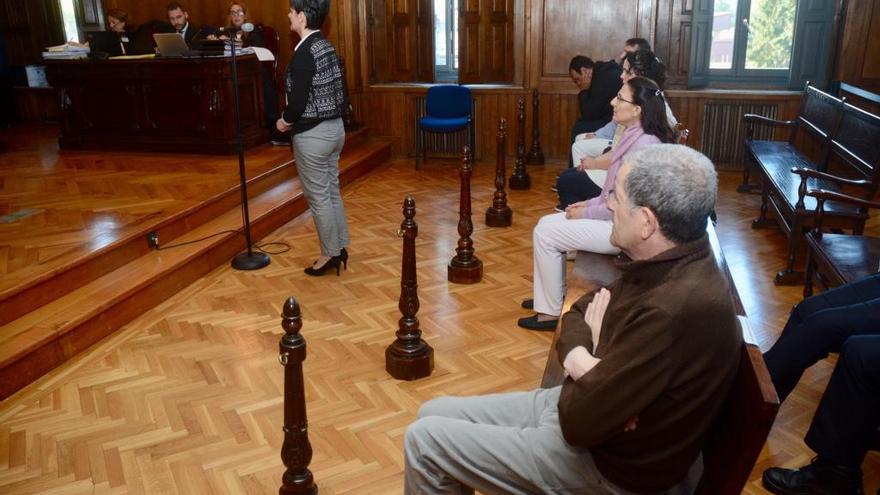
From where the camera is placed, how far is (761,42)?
25.9 feet

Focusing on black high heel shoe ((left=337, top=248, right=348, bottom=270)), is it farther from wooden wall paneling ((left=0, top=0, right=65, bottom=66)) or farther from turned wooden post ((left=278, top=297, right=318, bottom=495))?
wooden wall paneling ((left=0, top=0, right=65, bottom=66))

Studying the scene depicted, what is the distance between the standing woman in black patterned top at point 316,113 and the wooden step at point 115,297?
86 cm

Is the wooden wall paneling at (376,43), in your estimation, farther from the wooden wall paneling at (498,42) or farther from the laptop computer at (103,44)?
the laptop computer at (103,44)

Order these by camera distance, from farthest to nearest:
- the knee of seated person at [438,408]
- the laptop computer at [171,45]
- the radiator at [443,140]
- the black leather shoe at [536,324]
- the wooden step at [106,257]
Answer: the radiator at [443,140] < the laptop computer at [171,45] < the black leather shoe at [536,324] < the wooden step at [106,257] < the knee of seated person at [438,408]

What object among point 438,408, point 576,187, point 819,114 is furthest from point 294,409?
point 819,114

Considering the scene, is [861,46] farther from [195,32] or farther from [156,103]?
[195,32]

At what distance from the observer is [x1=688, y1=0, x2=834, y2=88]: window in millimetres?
7480

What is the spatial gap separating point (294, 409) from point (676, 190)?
136 cm

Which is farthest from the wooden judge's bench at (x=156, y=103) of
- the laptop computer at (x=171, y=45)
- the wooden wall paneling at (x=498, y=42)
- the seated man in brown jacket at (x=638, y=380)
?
the seated man in brown jacket at (x=638, y=380)

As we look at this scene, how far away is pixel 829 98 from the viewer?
5.62 metres

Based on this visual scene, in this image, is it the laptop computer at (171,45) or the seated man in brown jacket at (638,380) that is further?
the laptop computer at (171,45)

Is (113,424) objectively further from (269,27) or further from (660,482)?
(269,27)

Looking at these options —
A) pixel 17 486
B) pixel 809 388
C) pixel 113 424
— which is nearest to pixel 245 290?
pixel 113 424

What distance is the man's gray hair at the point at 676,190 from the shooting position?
1.61 meters
